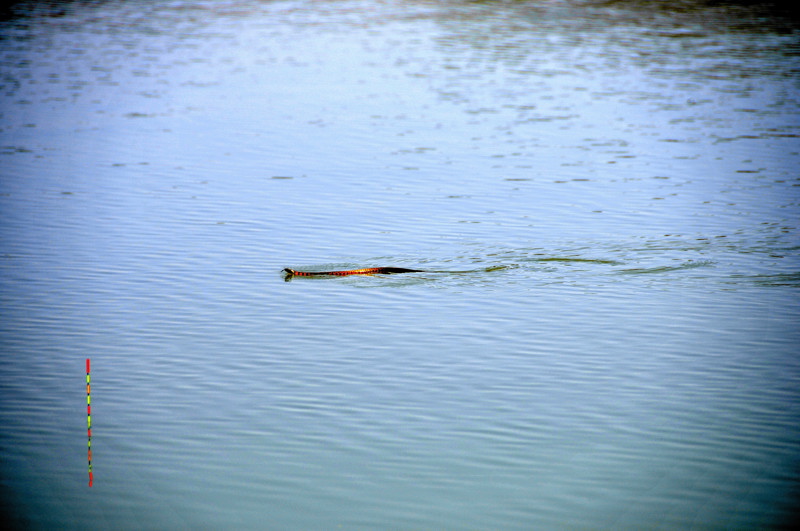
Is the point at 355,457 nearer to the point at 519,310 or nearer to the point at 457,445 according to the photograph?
the point at 457,445

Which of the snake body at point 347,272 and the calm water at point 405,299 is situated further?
the snake body at point 347,272

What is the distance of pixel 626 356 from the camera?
14281 mm

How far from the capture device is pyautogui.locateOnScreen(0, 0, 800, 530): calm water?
10.7 m

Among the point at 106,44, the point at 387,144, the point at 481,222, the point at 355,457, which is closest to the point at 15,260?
the point at 481,222

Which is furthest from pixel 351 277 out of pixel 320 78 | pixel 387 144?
pixel 320 78

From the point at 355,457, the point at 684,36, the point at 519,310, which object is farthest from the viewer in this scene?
the point at 684,36

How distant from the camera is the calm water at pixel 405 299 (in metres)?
Answer: 10.7

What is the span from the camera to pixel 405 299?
16.8m

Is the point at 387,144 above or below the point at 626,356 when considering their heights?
below

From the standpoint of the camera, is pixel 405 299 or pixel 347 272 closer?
pixel 405 299

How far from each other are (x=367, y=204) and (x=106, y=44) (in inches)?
1054

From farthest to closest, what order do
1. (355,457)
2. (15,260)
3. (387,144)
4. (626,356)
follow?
1. (387,144)
2. (15,260)
3. (626,356)
4. (355,457)

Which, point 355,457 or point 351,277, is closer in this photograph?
point 355,457

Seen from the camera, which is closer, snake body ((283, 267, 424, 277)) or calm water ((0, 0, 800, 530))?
calm water ((0, 0, 800, 530))
